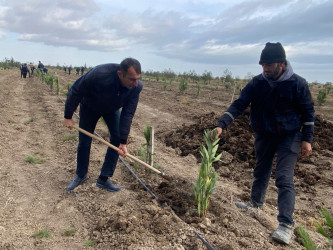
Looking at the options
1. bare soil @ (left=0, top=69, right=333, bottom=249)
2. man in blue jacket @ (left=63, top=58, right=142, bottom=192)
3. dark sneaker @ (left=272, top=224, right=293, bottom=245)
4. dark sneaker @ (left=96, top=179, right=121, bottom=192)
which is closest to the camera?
dark sneaker @ (left=272, top=224, right=293, bottom=245)

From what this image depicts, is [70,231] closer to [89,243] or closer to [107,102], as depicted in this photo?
[89,243]

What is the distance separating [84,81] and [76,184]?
146 centimetres

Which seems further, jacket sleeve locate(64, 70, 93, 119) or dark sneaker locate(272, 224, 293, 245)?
jacket sleeve locate(64, 70, 93, 119)

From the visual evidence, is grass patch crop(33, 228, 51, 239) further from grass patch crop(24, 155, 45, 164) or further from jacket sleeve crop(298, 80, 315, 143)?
jacket sleeve crop(298, 80, 315, 143)

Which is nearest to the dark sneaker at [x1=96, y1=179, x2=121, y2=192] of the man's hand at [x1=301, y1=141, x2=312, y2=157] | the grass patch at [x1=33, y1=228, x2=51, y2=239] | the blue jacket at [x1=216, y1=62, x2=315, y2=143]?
the grass patch at [x1=33, y1=228, x2=51, y2=239]

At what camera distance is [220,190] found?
170 inches

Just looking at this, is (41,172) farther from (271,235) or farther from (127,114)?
(271,235)

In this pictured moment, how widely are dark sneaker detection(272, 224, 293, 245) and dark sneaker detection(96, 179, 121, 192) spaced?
203cm

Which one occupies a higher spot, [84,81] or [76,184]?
[84,81]

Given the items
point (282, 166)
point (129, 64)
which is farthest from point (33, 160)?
point (282, 166)

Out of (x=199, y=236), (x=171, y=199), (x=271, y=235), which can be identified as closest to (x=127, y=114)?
(x=171, y=199)

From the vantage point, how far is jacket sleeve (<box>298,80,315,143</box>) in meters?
2.97

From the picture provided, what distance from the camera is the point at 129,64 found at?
3250mm

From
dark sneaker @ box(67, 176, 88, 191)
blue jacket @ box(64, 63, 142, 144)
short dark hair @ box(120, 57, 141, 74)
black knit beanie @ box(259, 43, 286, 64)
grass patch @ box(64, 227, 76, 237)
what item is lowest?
grass patch @ box(64, 227, 76, 237)
